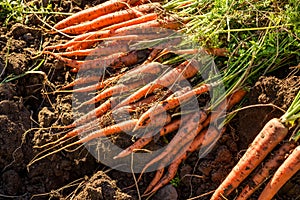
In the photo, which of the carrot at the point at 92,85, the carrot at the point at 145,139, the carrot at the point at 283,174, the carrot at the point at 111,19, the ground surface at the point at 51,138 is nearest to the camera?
the carrot at the point at 283,174

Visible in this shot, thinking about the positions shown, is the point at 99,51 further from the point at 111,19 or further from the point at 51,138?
the point at 51,138

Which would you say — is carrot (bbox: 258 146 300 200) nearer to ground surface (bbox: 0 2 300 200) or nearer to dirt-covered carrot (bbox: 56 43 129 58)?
ground surface (bbox: 0 2 300 200)

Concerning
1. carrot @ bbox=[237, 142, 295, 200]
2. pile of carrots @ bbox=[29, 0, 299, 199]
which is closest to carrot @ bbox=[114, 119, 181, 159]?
pile of carrots @ bbox=[29, 0, 299, 199]

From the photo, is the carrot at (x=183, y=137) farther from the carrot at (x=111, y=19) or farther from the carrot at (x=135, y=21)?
the carrot at (x=111, y=19)

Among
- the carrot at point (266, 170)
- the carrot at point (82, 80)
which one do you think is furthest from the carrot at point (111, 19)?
the carrot at point (266, 170)

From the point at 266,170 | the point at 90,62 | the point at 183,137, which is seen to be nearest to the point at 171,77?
the point at 183,137
